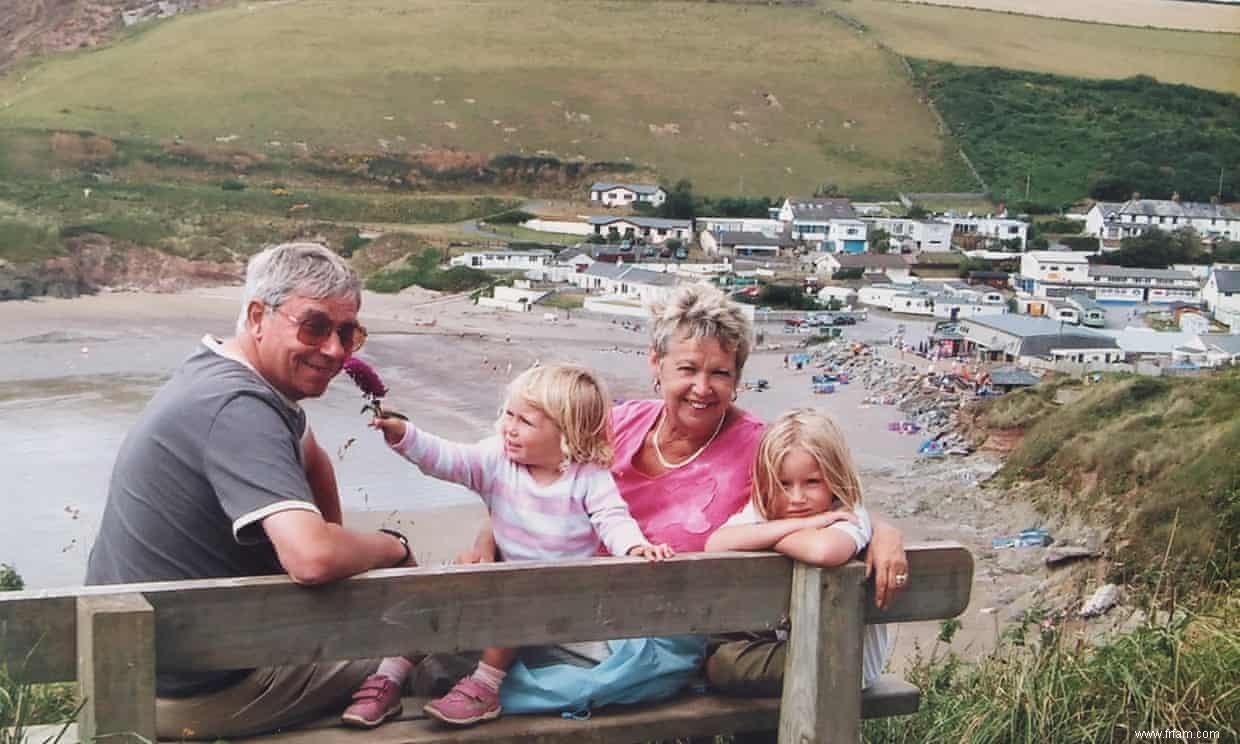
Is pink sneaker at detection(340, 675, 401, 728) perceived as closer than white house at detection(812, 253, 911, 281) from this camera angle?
Yes

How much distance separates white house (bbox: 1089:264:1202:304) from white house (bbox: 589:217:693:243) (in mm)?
8206

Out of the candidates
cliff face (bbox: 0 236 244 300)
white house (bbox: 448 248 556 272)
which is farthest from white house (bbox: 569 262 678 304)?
cliff face (bbox: 0 236 244 300)

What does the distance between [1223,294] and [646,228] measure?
439 inches

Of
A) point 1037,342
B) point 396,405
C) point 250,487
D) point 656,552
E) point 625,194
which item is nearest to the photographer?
point 250,487

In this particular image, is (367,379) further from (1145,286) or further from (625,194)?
(625,194)

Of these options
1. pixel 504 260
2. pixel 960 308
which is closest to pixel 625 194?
pixel 504 260

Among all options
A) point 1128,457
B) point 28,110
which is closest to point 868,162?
point 28,110

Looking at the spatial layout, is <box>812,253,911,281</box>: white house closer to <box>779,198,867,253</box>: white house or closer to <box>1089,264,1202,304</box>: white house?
<box>779,198,867,253</box>: white house

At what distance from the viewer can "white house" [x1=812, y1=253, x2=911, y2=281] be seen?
27391mm

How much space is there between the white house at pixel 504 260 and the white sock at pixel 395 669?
2484 cm

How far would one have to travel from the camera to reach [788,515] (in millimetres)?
2324

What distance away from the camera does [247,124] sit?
111ft

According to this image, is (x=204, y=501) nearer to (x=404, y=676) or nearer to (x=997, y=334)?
(x=404, y=676)

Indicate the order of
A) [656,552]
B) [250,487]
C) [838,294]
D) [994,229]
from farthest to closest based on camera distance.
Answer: [994,229]
[838,294]
[656,552]
[250,487]
